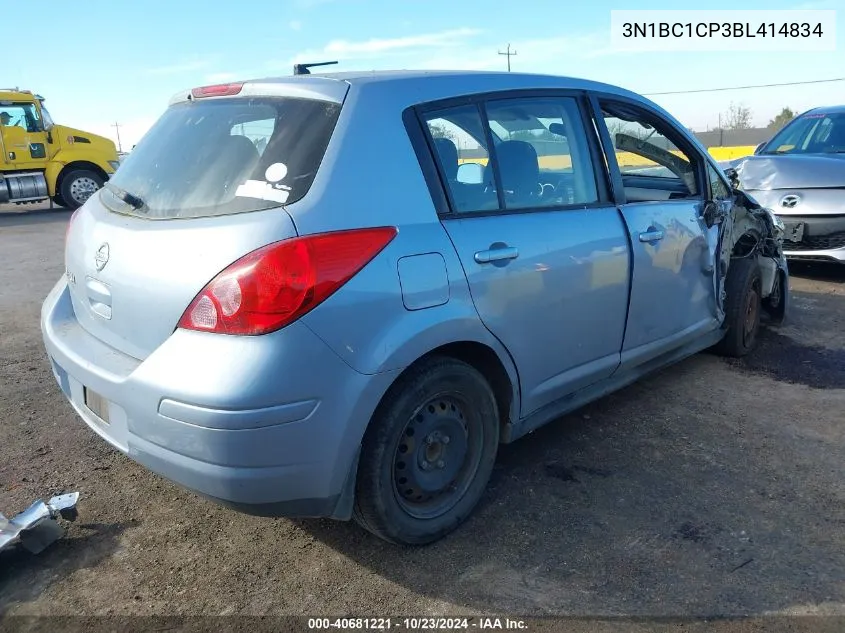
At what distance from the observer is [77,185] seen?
647 inches

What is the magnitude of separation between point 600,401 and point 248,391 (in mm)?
2482

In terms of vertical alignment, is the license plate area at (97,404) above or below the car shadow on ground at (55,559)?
above

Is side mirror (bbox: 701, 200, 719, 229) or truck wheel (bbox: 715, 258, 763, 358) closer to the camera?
side mirror (bbox: 701, 200, 719, 229)

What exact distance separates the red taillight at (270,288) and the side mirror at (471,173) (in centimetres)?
74

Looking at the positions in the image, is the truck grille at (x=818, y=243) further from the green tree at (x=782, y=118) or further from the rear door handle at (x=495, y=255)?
the green tree at (x=782, y=118)

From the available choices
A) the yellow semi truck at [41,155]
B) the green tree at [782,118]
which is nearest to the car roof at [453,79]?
the yellow semi truck at [41,155]

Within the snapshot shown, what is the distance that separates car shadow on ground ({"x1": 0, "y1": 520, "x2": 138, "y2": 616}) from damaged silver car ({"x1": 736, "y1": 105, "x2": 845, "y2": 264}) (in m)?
6.22

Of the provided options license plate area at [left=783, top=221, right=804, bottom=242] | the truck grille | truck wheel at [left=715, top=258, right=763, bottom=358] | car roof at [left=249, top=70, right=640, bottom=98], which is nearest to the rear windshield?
car roof at [left=249, top=70, right=640, bottom=98]

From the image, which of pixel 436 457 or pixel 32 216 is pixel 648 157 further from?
pixel 32 216

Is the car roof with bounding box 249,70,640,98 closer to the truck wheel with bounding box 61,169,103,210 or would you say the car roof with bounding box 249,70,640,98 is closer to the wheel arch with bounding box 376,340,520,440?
the wheel arch with bounding box 376,340,520,440

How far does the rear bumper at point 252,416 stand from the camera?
6.60ft

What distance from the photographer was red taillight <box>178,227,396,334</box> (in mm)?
2037

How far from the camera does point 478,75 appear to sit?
113 inches

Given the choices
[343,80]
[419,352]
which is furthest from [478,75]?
[419,352]
